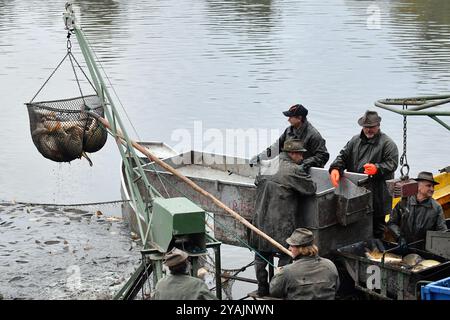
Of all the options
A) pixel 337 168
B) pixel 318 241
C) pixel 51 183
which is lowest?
pixel 51 183

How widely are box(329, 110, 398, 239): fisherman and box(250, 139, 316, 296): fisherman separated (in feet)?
2.04

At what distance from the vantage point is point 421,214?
30.0ft

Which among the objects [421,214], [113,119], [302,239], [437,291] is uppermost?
[113,119]

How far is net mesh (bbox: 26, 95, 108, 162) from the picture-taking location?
432 inches

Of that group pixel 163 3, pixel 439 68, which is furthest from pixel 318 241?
pixel 163 3

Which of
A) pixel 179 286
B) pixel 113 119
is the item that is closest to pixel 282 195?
pixel 113 119

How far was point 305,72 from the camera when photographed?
29.7 meters

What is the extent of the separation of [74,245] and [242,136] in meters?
7.91

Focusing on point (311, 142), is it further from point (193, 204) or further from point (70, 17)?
point (70, 17)

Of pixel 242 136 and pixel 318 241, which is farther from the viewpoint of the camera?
pixel 242 136

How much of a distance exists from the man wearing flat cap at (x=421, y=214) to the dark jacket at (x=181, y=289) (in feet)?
10.4

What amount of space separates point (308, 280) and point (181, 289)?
1.12 meters

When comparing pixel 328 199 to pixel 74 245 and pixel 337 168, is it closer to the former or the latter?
pixel 337 168

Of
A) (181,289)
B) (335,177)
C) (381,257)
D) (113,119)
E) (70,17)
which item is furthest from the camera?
(70,17)
